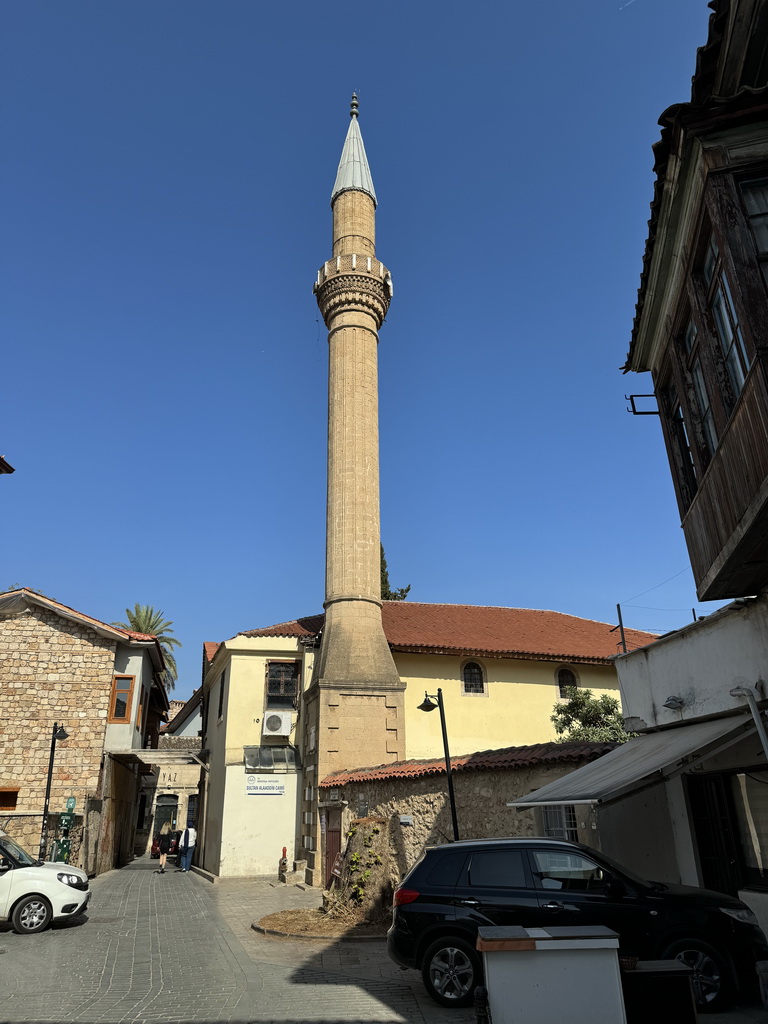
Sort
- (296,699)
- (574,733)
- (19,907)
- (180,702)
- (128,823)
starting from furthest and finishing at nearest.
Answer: (180,702) < (128,823) < (296,699) < (574,733) < (19,907)

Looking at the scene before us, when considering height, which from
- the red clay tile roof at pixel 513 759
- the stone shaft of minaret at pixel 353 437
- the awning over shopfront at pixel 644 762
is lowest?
the awning over shopfront at pixel 644 762

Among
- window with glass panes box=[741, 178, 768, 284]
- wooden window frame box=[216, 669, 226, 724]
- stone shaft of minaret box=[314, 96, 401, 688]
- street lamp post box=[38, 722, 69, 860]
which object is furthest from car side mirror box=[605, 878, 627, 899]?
wooden window frame box=[216, 669, 226, 724]

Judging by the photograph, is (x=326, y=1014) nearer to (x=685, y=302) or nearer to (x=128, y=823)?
(x=685, y=302)

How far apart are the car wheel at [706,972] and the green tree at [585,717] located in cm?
1549

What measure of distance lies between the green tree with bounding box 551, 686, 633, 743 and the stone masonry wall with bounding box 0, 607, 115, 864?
1419cm

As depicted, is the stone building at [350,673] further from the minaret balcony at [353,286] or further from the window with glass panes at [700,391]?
the window with glass panes at [700,391]

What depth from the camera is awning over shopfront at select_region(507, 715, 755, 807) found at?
771 centimetres

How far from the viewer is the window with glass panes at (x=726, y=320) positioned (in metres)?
6.91

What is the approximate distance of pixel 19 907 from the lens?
11.9m

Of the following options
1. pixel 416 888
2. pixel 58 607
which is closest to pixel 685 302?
pixel 416 888

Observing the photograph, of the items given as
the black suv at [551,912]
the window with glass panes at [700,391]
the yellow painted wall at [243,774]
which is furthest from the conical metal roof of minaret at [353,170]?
the black suv at [551,912]

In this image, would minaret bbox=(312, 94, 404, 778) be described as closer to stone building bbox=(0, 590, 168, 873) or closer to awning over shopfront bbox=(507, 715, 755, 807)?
stone building bbox=(0, 590, 168, 873)

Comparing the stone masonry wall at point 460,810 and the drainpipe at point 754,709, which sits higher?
the drainpipe at point 754,709

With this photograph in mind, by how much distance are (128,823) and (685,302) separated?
30.9 metres
